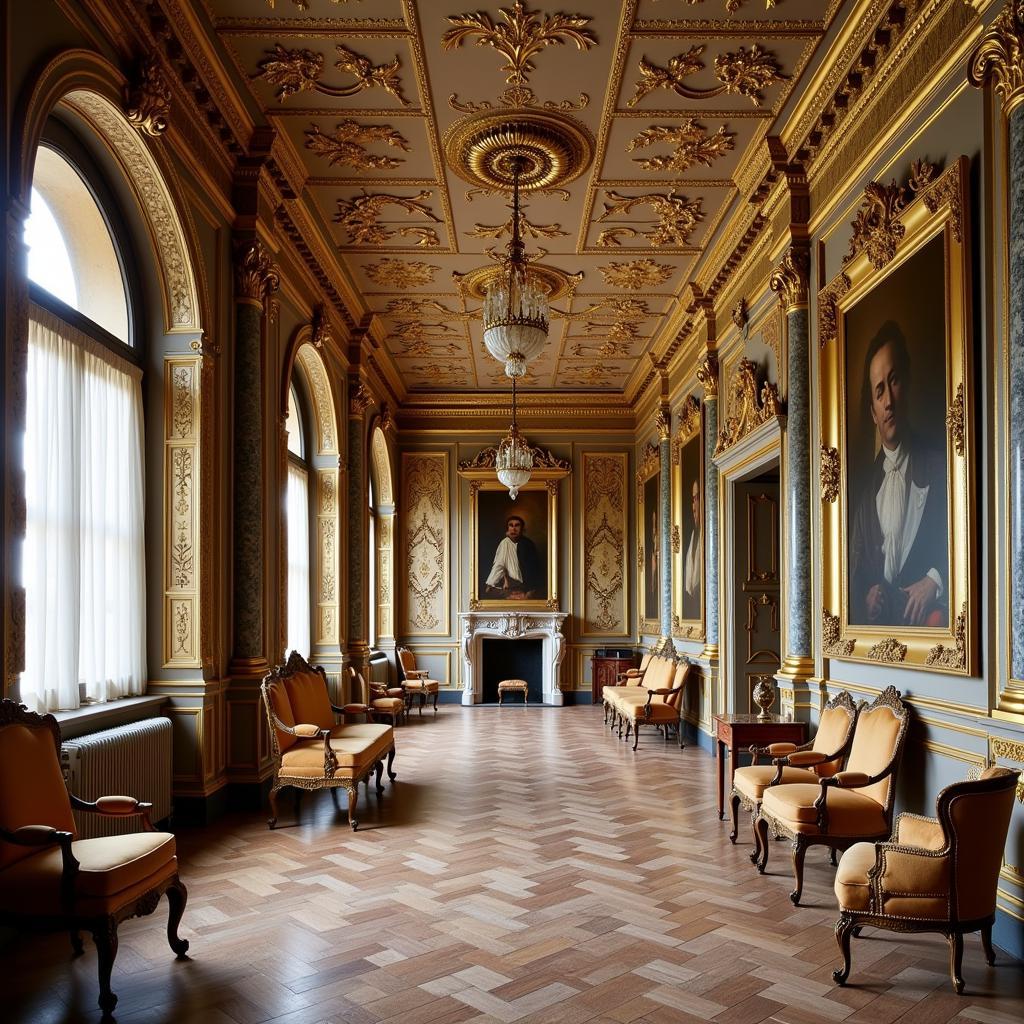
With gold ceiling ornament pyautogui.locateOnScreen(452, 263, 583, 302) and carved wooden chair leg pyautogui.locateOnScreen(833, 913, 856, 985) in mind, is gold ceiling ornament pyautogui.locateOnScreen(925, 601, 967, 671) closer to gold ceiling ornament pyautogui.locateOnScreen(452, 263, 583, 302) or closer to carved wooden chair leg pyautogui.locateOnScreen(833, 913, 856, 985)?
carved wooden chair leg pyautogui.locateOnScreen(833, 913, 856, 985)

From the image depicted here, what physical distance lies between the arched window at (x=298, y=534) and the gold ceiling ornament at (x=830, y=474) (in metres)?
5.55

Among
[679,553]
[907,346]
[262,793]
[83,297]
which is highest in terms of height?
[83,297]

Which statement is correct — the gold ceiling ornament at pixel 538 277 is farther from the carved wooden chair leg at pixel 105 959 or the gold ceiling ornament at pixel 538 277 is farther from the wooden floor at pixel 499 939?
the carved wooden chair leg at pixel 105 959

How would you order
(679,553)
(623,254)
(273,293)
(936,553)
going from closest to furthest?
(936,553), (273,293), (623,254), (679,553)

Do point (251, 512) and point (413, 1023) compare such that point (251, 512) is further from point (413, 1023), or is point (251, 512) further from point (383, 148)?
point (413, 1023)

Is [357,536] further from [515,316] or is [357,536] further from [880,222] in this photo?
[880,222]

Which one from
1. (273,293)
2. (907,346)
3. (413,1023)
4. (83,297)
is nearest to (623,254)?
(273,293)

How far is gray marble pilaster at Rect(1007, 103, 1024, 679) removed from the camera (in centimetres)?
375

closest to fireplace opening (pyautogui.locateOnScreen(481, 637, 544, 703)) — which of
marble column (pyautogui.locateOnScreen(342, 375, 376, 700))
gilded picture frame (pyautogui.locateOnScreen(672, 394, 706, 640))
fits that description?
gilded picture frame (pyautogui.locateOnScreen(672, 394, 706, 640))

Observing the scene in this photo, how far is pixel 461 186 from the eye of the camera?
7.39 m

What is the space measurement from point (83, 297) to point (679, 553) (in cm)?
780

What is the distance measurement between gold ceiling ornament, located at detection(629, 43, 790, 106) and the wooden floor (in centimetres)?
487

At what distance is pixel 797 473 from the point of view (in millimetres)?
6500

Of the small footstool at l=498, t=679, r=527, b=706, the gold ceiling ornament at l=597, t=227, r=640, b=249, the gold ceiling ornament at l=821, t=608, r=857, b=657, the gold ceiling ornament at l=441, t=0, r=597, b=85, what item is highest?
the gold ceiling ornament at l=441, t=0, r=597, b=85
